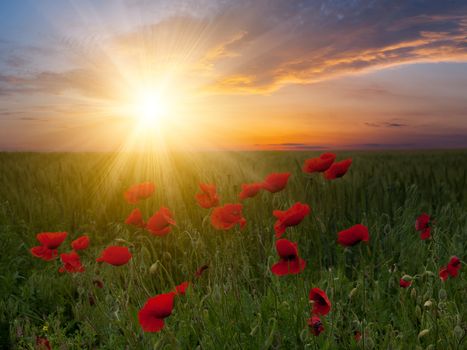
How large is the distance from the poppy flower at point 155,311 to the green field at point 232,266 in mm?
77

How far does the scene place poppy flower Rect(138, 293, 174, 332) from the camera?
62.1 inches

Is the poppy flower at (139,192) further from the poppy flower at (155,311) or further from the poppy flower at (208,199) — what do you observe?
the poppy flower at (155,311)

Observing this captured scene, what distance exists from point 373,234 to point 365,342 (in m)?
2.04

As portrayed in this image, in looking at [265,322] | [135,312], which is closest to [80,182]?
[135,312]

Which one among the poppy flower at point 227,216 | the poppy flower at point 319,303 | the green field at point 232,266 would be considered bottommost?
the green field at point 232,266

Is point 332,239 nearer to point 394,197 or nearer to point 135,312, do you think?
point 394,197

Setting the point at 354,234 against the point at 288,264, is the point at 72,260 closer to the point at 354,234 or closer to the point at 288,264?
the point at 288,264

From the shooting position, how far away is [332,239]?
11.5 feet

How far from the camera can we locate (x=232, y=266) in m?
2.90

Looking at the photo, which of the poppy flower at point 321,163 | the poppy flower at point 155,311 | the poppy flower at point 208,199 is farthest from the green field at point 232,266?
the poppy flower at point 321,163

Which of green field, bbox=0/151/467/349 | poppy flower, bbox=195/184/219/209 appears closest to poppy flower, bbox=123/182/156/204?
green field, bbox=0/151/467/349

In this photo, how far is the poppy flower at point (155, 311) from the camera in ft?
5.17

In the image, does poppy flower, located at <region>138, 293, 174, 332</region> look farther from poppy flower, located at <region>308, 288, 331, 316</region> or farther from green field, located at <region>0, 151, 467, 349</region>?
poppy flower, located at <region>308, 288, 331, 316</region>

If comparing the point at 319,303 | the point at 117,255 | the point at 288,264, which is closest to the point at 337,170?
the point at 288,264
